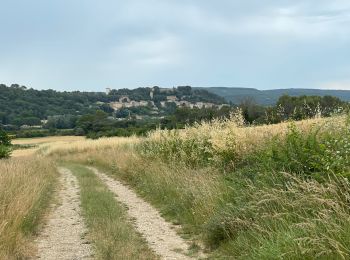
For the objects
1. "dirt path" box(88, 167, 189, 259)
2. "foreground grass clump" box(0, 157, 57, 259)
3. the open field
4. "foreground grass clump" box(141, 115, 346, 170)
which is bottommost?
the open field

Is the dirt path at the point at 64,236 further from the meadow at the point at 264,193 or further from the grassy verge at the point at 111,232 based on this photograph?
the meadow at the point at 264,193

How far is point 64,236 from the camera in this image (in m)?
9.33

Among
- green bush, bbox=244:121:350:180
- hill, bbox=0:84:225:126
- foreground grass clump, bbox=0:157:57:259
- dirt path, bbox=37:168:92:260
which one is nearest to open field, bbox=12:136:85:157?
hill, bbox=0:84:225:126

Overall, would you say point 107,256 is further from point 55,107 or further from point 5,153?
point 55,107

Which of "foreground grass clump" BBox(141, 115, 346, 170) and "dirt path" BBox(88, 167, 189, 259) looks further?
"foreground grass clump" BBox(141, 115, 346, 170)

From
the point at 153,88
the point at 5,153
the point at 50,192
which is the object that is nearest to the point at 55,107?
the point at 153,88

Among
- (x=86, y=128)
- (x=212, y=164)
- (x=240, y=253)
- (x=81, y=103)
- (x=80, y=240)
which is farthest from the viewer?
(x=81, y=103)

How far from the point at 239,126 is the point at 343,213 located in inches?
333

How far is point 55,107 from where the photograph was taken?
11806 centimetres

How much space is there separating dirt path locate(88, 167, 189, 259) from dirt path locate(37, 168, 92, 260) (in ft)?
4.23

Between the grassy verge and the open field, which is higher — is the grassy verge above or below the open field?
above

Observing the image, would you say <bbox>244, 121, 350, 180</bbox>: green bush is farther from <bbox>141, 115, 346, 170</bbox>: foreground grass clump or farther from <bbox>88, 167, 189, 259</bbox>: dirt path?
<bbox>88, 167, 189, 259</bbox>: dirt path

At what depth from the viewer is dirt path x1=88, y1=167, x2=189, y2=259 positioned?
8086 mm

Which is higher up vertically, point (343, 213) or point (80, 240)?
point (343, 213)
